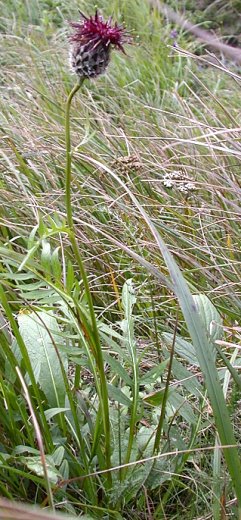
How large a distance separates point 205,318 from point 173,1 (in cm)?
458

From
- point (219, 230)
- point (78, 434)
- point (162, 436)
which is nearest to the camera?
point (78, 434)

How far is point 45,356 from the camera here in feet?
4.45

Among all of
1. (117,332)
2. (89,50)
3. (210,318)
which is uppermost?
(89,50)

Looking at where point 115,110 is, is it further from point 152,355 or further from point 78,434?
point 78,434

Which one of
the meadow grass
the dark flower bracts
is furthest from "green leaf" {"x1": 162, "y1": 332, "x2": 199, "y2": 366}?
the dark flower bracts

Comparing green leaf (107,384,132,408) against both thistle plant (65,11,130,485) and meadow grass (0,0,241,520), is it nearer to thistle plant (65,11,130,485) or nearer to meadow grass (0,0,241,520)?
meadow grass (0,0,241,520)

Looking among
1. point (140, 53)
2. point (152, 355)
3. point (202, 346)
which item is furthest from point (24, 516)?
point (140, 53)

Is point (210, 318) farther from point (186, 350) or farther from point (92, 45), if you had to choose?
point (92, 45)

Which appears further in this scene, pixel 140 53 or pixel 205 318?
pixel 140 53

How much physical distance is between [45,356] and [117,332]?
0.37 meters

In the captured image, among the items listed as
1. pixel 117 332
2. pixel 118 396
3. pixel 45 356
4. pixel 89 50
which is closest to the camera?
pixel 89 50

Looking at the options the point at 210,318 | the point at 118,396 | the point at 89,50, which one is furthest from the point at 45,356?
the point at 89,50

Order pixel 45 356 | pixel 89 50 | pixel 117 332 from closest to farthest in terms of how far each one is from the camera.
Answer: pixel 89 50 → pixel 45 356 → pixel 117 332

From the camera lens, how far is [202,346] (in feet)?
3.47
